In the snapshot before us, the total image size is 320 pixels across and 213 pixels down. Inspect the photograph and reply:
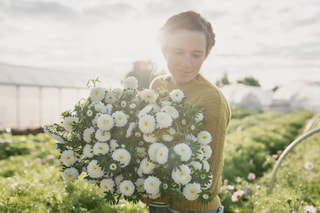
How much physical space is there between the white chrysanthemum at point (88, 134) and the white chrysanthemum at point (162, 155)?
361mm

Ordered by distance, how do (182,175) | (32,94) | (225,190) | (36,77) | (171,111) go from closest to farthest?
(182,175), (171,111), (225,190), (32,94), (36,77)

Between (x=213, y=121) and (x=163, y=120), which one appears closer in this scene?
(x=163, y=120)

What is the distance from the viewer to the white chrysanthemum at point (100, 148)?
4.35ft

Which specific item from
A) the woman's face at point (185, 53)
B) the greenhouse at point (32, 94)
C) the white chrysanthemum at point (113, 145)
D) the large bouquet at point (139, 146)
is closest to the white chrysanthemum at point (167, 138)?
the large bouquet at point (139, 146)

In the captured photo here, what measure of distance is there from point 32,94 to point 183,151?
457 inches

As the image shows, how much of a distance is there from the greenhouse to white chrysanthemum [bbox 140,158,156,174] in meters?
8.45

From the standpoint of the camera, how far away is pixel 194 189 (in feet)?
4.08

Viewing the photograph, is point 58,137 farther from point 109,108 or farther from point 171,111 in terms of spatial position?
point 171,111

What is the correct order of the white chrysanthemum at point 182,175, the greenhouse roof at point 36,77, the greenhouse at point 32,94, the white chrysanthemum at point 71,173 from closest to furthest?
the white chrysanthemum at point 182,175 → the white chrysanthemum at point 71,173 → the greenhouse at point 32,94 → the greenhouse roof at point 36,77

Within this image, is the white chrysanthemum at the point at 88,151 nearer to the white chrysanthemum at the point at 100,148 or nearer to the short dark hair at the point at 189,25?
the white chrysanthemum at the point at 100,148

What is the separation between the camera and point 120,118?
52.9 inches

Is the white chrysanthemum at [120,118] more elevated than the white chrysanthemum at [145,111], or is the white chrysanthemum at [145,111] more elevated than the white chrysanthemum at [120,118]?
the white chrysanthemum at [145,111]

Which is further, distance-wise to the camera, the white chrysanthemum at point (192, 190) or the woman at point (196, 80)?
the woman at point (196, 80)

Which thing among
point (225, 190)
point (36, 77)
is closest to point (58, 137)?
point (225, 190)
